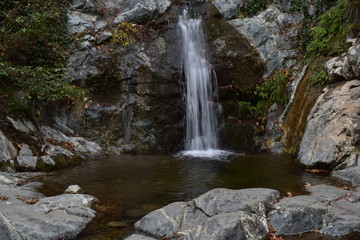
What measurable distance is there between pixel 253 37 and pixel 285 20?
6.51ft

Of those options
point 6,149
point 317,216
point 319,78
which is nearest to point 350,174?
point 317,216

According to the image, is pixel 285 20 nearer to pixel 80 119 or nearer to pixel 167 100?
pixel 167 100

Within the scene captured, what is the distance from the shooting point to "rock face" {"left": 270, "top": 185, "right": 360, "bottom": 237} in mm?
3986

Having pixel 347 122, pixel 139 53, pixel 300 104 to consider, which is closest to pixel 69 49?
pixel 139 53

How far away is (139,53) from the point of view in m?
11.6

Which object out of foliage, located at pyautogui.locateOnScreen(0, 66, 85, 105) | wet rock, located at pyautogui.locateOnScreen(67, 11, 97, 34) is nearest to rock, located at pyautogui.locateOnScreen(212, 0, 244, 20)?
wet rock, located at pyautogui.locateOnScreen(67, 11, 97, 34)

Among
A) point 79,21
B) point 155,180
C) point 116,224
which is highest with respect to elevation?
point 79,21

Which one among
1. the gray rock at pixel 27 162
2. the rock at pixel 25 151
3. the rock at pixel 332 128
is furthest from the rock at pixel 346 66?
the rock at pixel 25 151

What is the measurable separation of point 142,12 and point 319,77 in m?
7.14

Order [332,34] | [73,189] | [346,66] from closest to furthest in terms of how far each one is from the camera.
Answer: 1. [73,189]
2. [346,66]
3. [332,34]

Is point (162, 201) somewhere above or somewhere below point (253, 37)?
below

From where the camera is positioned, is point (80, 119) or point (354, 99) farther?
point (80, 119)

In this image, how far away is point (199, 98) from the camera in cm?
1129

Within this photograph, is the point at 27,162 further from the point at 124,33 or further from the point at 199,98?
the point at 124,33
